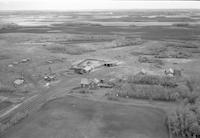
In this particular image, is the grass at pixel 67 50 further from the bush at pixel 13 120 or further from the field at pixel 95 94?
the bush at pixel 13 120

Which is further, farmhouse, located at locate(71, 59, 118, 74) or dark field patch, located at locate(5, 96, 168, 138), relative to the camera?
farmhouse, located at locate(71, 59, 118, 74)

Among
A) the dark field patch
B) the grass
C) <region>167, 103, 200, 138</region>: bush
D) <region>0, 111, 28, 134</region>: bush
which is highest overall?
the grass

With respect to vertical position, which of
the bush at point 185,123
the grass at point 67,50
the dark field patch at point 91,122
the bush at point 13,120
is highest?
the grass at point 67,50

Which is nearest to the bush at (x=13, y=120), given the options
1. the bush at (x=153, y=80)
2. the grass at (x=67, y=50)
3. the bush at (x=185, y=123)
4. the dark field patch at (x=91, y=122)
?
the dark field patch at (x=91, y=122)

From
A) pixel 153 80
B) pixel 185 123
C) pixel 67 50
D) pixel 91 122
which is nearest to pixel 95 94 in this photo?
pixel 91 122

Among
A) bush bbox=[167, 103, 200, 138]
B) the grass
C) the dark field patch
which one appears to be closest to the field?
the dark field patch

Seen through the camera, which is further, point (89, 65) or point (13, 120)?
point (89, 65)

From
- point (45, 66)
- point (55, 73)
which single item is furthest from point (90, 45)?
point (55, 73)

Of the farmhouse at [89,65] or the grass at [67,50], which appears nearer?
the farmhouse at [89,65]

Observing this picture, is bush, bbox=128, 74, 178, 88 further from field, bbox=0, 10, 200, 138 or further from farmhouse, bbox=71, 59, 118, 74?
farmhouse, bbox=71, 59, 118, 74

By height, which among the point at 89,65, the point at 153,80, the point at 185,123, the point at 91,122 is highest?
the point at 153,80

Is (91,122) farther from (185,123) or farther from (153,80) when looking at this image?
(153,80)
